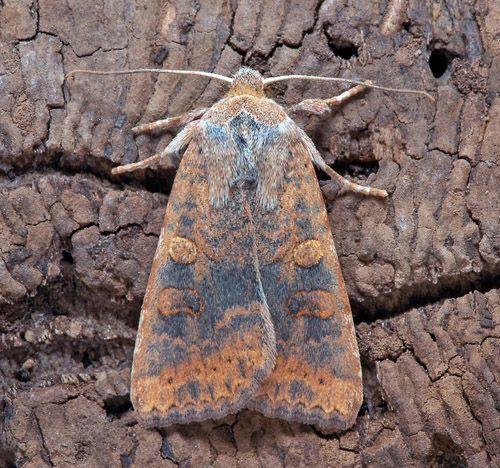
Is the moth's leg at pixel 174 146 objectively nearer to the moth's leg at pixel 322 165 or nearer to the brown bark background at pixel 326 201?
the brown bark background at pixel 326 201

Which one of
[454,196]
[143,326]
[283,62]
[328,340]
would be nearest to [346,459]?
[328,340]

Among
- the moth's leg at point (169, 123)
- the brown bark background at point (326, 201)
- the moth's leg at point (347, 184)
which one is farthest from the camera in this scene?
the moth's leg at point (169, 123)

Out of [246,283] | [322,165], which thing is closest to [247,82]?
[322,165]

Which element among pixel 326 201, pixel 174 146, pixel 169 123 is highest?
pixel 169 123

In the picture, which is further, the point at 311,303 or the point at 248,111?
the point at 248,111

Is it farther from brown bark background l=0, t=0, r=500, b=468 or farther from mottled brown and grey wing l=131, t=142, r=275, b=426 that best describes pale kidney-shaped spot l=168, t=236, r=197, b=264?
brown bark background l=0, t=0, r=500, b=468

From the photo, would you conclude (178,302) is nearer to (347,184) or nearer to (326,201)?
(326,201)

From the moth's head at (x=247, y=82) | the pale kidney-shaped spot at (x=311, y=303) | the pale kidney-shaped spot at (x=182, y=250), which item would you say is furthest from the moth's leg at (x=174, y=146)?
the pale kidney-shaped spot at (x=311, y=303)
